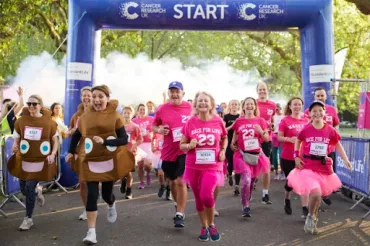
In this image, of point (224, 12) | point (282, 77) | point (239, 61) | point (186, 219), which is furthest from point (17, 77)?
point (186, 219)

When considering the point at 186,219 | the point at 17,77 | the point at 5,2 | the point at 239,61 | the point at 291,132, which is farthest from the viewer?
the point at 239,61

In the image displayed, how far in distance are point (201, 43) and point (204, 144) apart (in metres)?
30.7

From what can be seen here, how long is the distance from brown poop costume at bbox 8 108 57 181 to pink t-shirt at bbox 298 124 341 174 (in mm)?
3436

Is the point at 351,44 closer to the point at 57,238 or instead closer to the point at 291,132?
the point at 291,132

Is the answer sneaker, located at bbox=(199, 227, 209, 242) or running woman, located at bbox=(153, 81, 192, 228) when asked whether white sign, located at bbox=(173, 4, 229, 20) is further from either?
sneaker, located at bbox=(199, 227, 209, 242)

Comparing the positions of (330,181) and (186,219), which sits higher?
(330,181)

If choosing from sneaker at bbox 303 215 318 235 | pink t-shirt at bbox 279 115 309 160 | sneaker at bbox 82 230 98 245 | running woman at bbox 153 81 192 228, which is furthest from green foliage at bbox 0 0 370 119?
sneaker at bbox 82 230 98 245

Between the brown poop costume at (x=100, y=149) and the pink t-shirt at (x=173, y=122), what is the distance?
0.98 meters

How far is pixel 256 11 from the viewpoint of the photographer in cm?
1012

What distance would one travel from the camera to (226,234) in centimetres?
622

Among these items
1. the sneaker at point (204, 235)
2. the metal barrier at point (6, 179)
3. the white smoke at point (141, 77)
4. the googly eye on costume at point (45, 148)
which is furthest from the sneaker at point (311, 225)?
the white smoke at point (141, 77)

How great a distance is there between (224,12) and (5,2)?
344 inches

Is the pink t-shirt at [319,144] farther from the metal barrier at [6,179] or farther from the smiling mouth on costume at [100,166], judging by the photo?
the metal barrier at [6,179]

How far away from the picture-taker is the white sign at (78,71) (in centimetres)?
1016
